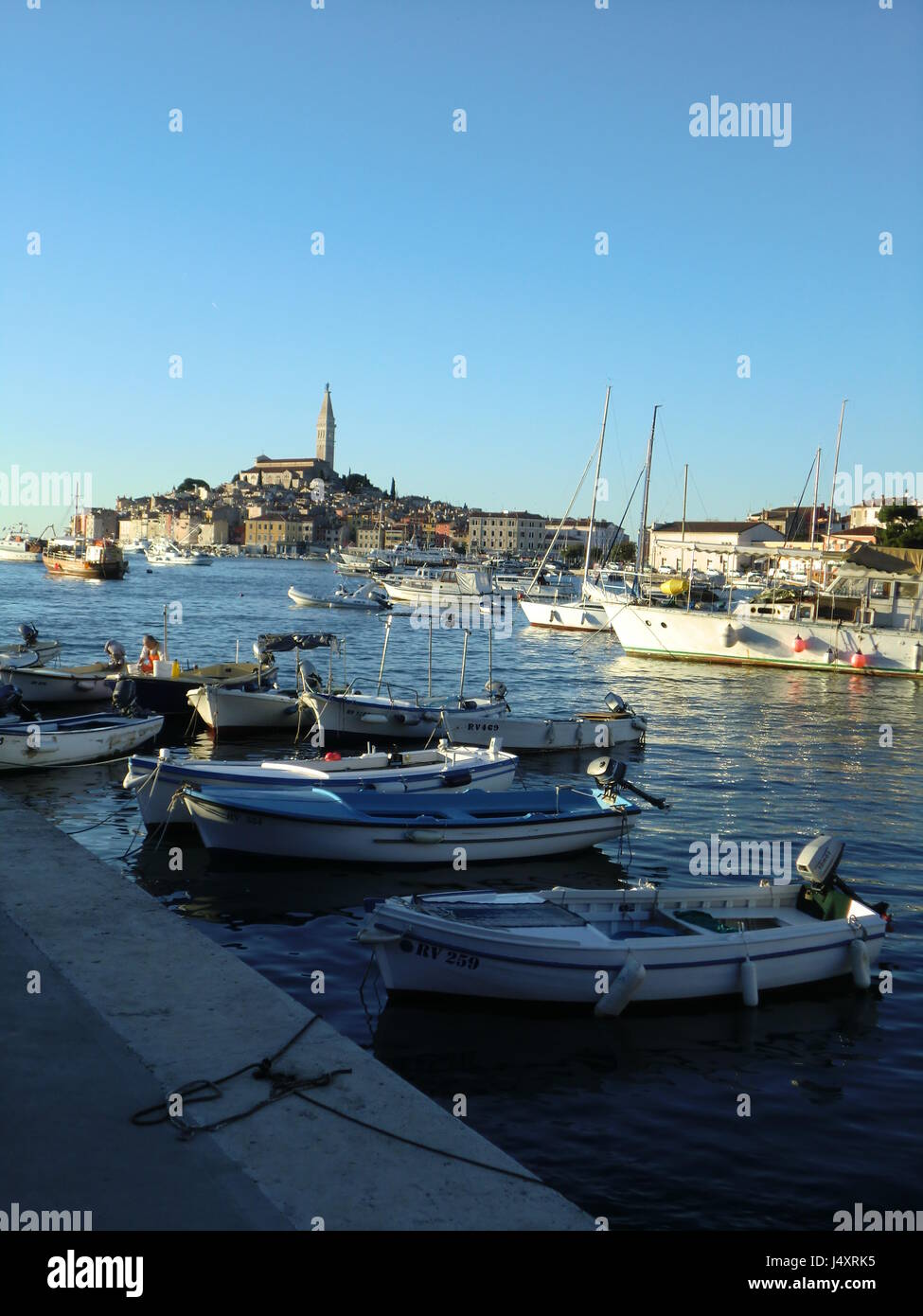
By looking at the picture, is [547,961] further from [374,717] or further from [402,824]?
[374,717]

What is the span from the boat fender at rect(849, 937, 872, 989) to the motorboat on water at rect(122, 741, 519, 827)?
6607 millimetres

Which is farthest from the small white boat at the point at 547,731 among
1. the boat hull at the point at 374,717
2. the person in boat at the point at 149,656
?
the person in boat at the point at 149,656

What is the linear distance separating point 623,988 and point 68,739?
12718 mm

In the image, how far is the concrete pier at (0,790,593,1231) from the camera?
16.0 feet

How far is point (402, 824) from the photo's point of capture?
46.4ft

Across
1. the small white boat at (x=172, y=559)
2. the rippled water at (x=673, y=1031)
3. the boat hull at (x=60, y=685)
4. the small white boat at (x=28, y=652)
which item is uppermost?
the small white boat at (x=172, y=559)

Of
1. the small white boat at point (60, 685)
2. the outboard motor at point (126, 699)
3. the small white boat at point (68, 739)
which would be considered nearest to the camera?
the small white boat at point (68, 739)

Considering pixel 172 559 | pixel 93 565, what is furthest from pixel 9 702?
pixel 172 559

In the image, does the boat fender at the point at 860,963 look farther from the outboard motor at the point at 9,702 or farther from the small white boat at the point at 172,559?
the small white boat at the point at 172,559

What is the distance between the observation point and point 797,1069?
31.4ft

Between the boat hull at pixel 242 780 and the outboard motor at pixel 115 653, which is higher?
the outboard motor at pixel 115 653

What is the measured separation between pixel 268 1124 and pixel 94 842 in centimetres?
1061

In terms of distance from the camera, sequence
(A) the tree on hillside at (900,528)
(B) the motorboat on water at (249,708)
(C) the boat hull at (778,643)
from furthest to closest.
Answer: (A) the tree on hillside at (900,528) → (C) the boat hull at (778,643) → (B) the motorboat on water at (249,708)

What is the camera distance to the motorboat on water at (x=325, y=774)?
15281 millimetres
